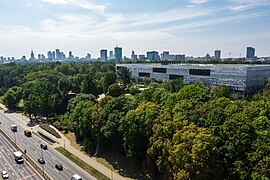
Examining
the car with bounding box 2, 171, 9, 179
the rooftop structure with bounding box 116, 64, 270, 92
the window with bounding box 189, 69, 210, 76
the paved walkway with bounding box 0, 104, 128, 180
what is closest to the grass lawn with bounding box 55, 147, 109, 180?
the paved walkway with bounding box 0, 104, 128, 180

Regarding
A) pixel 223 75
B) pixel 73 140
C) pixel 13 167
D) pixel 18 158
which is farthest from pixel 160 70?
pixel 13 167

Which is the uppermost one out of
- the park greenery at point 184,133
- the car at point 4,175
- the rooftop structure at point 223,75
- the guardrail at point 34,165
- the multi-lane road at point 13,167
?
the rooftop structure at point 223,75

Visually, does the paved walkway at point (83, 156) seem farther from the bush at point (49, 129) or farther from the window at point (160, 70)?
the window at point (160, 70)

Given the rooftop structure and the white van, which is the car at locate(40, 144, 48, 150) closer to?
the white van

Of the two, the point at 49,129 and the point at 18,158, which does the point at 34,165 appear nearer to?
the point at 18,158

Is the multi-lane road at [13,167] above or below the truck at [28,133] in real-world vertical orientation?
below

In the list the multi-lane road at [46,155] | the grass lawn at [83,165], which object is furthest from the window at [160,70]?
the grass lawn at [83,165]
